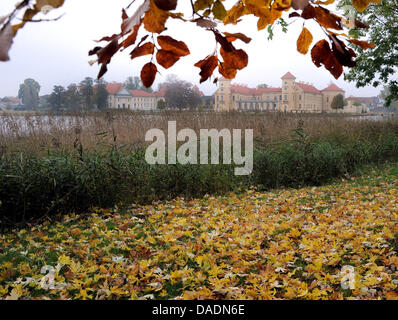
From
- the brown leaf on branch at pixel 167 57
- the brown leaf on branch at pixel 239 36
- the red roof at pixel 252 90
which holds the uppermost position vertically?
the red roof at pixel 252 90

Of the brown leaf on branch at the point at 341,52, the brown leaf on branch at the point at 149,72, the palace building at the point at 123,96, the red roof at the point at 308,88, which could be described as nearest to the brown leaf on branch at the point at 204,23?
the brown leaf on branch at the point at 149,72

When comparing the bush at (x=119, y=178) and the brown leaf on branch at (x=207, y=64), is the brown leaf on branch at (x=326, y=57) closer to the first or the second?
the brown leaf on branch at (x=207, y=64)

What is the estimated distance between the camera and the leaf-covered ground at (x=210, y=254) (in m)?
2.12

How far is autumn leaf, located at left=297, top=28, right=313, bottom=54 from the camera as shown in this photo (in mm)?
969

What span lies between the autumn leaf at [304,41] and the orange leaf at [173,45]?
36 cm

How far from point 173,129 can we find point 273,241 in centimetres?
541

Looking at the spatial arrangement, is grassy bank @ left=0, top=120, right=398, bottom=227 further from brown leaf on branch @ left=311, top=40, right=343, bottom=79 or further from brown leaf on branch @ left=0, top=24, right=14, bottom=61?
brown leaf on branch @ left=0, top=24, right=14, bottom=61

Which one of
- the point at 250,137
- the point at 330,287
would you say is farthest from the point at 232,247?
the point at 250,137

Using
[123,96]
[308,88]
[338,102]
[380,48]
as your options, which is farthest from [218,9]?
[308,88]

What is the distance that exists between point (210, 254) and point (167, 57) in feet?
6.83

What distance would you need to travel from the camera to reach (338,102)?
1469 inches

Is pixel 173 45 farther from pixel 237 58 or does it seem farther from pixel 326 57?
pixel 326 57

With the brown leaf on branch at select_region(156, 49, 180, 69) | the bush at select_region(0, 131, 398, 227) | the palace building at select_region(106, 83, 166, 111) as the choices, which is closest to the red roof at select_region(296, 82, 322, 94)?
the palace building at select_region(106, 83, 166, 111)

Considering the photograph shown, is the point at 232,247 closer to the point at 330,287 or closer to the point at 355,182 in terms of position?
the point at 330,287
